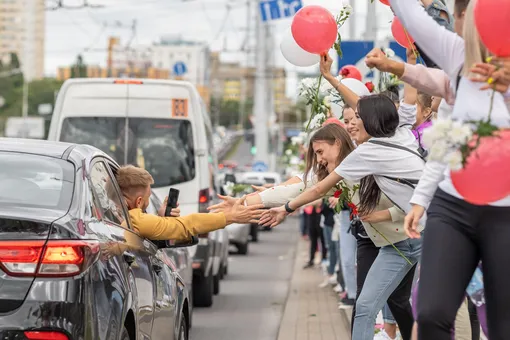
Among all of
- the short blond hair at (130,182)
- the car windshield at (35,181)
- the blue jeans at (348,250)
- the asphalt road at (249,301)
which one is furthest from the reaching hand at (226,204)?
the blue jeans at (348,250)

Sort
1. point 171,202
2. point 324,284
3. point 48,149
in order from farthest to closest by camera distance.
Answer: point 324,284 → point 171,202 → point 48,149

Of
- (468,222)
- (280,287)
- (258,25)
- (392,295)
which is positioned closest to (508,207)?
(468,222)

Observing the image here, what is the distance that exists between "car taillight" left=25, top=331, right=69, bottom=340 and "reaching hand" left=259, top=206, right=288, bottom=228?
7.48 ft

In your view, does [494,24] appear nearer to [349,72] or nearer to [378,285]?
[378,285]

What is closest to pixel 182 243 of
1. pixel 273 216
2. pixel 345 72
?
pixel 273 216

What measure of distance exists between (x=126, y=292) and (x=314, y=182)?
2140 mm

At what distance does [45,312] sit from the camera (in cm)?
495

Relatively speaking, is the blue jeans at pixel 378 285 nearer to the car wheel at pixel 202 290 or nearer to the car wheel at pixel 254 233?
the car wheel at pixel 202 290

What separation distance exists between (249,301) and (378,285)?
8431 millimetres

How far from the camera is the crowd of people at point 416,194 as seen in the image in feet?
15.3

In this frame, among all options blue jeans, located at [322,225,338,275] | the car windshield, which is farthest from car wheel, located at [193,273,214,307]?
the car windshield

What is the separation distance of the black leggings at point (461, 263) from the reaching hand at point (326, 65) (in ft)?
8.13

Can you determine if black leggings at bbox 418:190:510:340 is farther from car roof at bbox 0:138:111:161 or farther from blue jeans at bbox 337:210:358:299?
blue jeans at bbox 337:210:358:299

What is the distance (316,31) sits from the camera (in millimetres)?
7707
